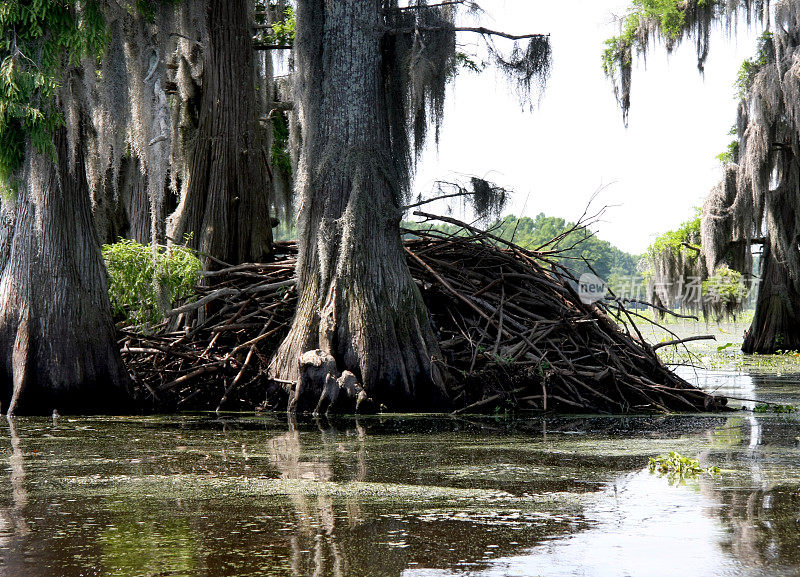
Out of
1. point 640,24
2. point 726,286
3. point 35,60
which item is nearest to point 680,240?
point 726,286

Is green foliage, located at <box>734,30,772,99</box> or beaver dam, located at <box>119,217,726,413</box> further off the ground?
green foliage, located at <box>734,30,772,99</box>

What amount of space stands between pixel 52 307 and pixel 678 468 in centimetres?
561

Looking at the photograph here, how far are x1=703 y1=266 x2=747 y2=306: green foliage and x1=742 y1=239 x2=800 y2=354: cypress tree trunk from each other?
53 cm

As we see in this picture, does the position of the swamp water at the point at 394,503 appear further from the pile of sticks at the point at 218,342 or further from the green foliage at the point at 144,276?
the green foliage at the point at 144,276

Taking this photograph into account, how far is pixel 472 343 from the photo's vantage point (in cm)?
841

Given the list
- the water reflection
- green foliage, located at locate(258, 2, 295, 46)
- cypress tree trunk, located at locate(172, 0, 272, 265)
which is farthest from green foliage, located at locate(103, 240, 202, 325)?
green foliage, located at locate(258, 2, 295, 46)

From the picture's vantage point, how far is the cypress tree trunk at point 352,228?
7.79 meters

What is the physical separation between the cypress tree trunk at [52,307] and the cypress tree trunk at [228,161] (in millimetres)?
2336

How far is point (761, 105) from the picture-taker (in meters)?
19.0

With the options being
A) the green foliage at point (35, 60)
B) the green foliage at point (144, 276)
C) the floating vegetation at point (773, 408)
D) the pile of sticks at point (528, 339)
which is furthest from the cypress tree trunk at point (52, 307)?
the floating vegetation at point (773, 408)

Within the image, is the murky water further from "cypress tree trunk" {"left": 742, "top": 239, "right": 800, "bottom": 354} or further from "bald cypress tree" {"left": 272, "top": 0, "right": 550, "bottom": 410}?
"cypress tree trunk" {"left": 742, "top": 239, "right": 800, "bottom": 354}

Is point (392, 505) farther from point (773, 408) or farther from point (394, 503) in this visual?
point (773, 408)

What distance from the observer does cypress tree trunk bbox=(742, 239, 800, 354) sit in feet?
66.5

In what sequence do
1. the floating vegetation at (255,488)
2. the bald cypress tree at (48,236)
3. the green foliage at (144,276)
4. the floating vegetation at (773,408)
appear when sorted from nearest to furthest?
the floating vegetation at (255,488)
the bald cypress tree at (48,236)
the floating vegetation at (773,408)
the green foliage at (144,276)
